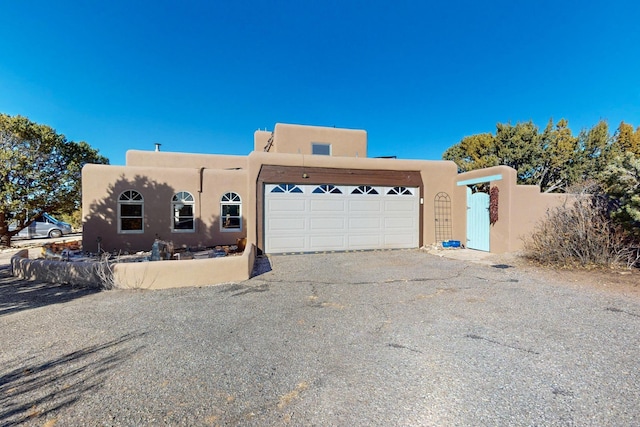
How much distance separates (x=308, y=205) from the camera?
→ 400 inches

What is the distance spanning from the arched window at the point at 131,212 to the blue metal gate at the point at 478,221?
12975 mm

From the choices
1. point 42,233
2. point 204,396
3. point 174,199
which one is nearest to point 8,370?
point 204,396

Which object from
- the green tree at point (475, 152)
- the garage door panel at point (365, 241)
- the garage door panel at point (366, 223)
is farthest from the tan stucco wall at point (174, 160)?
the green tree at point (475, 152)

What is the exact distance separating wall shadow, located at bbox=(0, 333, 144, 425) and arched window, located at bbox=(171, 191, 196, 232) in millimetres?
8774

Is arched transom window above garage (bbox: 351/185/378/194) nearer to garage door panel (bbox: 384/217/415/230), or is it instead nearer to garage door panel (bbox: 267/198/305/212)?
garage door panel (bbox: 384/217/415/230)

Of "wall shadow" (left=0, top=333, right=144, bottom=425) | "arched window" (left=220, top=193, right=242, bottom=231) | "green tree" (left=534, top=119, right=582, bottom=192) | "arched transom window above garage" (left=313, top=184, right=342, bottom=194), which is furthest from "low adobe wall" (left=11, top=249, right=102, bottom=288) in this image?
"green tree" (left=534, top=119, right=582, bottom=192)

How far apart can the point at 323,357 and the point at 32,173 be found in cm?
1815

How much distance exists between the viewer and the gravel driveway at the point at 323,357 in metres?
2.27

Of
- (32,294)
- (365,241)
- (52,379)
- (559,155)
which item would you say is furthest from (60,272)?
(559,155)

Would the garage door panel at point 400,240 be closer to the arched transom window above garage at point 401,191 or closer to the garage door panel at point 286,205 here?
the arched transom window above garage at point 401,191

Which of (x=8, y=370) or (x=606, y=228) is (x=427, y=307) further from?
(x=606, y=228)

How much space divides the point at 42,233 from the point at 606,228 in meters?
28.7

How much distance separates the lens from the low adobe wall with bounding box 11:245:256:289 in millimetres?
5922

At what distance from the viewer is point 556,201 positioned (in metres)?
9.78
